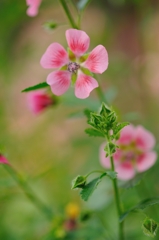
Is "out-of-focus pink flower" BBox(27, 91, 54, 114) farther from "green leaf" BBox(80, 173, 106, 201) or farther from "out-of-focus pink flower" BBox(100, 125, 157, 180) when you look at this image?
"green leaf" BBox(80, 173, 106, 201)

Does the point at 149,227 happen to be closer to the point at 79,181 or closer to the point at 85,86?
the point at 79,181

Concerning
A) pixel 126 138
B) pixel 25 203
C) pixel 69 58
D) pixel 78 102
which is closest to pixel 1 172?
pixel 25 203

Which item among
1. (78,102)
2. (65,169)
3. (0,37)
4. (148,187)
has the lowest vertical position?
(148,187)

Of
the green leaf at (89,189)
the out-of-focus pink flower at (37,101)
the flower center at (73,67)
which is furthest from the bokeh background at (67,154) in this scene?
the green leaf at (89,189)

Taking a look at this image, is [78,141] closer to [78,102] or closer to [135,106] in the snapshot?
[78,102]

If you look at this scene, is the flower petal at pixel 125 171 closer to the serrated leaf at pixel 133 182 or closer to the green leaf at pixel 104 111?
the serrated leaf at pixel 133 182

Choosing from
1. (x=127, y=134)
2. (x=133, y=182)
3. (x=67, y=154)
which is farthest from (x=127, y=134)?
(x=67, y=154)

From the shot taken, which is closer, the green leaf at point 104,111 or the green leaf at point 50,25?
the green leaf at point 104,111
